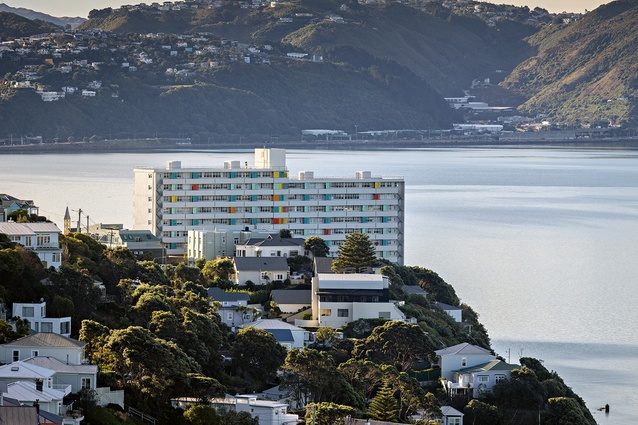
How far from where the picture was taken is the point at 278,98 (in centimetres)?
19100

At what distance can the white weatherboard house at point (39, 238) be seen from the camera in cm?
2896

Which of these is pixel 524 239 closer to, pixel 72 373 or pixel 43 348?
pixel 43 348

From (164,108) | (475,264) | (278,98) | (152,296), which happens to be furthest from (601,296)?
(278,98)

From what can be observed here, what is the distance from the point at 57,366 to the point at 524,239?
47770mm

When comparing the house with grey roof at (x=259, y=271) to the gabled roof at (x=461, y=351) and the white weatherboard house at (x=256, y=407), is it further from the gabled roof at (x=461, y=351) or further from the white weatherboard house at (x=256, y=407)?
the white weatherboard house at (x=256, y=407)

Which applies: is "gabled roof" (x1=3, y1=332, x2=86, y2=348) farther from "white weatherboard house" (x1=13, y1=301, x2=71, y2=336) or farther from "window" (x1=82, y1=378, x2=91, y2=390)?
"white weatherboard house" (x1=13, y1=301, x2=71, y2=336)

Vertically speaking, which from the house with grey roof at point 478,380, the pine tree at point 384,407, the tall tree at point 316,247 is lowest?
the house with grey roof at point 478,380

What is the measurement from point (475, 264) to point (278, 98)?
13705 cm

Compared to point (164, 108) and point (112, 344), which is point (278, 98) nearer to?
point (164, 108)

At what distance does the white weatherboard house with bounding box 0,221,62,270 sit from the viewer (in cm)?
2896

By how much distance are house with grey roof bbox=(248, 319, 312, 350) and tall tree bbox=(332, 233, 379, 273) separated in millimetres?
5422

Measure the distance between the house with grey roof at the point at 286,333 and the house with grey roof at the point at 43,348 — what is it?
7225 millimetres

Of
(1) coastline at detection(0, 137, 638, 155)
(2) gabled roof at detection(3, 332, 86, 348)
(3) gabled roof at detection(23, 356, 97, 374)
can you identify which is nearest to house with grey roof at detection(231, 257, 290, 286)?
(2) gabled roof at detection(3, 332, 86, 348)

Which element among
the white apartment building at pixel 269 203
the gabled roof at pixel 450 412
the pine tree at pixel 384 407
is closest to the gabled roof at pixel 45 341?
the pine tree at pixel 384 407
